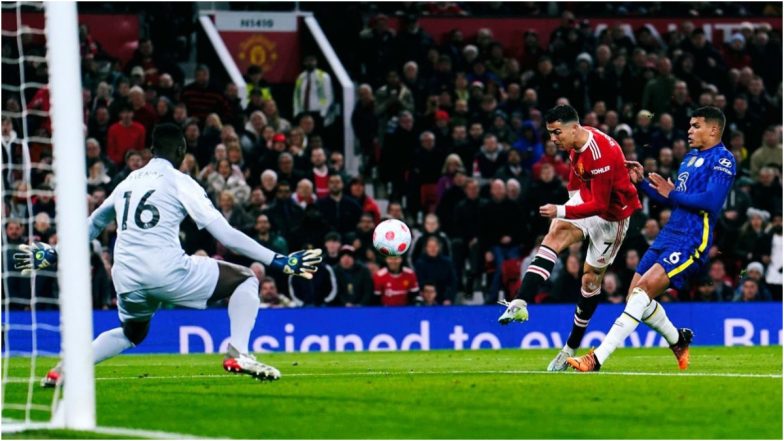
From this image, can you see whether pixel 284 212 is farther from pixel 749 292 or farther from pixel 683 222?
pixel 683 222

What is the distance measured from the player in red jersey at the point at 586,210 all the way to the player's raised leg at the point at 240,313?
2.28 m

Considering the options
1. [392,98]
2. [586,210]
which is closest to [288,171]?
[392,98]

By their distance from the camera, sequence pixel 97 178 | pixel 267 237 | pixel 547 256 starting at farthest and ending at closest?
1. pixel 97 178
2. pixel 267 237
3. pixel 547 256

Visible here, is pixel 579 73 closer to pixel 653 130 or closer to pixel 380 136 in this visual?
pixel 653 130

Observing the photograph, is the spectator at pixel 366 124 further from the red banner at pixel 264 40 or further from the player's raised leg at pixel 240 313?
the player's raised leg at pixel 240 313

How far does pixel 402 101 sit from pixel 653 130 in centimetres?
412

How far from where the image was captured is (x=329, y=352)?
19844 millimetres

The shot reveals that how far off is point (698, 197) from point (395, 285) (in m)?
9.10

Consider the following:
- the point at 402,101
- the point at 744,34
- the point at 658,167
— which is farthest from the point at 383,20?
the point at 744,34

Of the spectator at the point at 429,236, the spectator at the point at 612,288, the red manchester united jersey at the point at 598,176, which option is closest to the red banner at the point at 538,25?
the spectator at the point at 429,236

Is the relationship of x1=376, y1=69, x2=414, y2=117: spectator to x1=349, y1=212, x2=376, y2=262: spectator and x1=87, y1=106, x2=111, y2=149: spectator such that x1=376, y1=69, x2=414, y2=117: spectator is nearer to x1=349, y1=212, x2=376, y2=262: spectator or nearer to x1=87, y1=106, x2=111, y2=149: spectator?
x1=349, y1=212, x2=376, y2=262: spectator

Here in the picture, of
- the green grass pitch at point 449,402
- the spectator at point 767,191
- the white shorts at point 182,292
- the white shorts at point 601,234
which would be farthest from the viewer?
the spectator at point 767,191

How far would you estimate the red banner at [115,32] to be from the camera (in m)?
26.0

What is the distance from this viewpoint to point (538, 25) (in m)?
28.3
